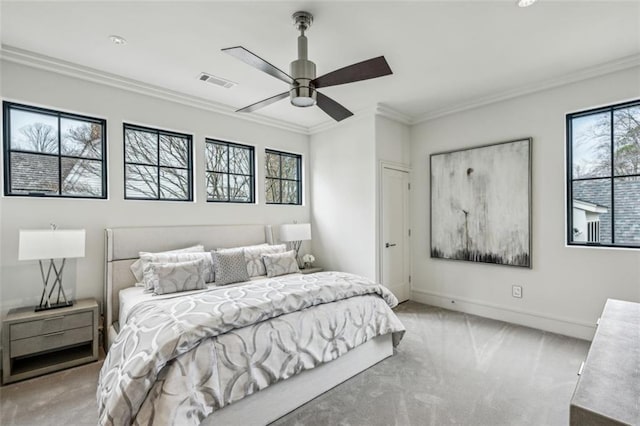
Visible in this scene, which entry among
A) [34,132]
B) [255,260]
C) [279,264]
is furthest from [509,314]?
[34,132]

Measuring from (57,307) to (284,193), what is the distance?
3.16 m

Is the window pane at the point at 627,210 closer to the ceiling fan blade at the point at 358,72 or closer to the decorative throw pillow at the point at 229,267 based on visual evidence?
the ceiling fan blade at the point at 358,72

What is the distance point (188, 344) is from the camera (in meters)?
1.70

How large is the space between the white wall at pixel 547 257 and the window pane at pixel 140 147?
3.95 m

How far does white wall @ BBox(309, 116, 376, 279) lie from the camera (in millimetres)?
4383

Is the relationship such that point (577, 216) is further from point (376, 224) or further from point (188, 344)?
point (188, 344)

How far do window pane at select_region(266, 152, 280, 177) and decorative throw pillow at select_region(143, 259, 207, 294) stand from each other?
2158mm

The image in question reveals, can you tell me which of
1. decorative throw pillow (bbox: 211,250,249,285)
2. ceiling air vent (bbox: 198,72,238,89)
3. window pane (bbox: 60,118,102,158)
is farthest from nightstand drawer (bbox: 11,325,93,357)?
ceiling air vent (bbox: 198,72,238,89)

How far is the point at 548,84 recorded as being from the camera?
3.48 metres

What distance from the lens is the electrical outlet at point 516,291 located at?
12.3ft

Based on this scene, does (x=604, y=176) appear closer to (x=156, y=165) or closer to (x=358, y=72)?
(x=358, y=72)

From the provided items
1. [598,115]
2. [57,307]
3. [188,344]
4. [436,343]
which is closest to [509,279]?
[436,343]

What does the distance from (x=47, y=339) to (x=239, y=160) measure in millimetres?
2930

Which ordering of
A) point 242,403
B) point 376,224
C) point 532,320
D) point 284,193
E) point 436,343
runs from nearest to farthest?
1. point 242,403
2. point 436,343
3. point 532,320
4. point 376,224
5. point 284,193
